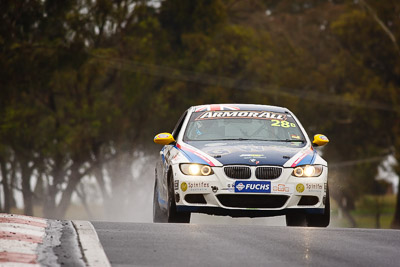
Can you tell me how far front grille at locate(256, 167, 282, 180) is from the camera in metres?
10.9

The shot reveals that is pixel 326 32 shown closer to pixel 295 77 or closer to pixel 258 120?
pixel 295 77

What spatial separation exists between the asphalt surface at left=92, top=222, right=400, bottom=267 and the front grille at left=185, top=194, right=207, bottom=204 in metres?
0.72

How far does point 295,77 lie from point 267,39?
2.10 metres

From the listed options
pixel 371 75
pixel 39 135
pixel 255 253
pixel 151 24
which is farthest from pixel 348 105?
pixel 255 253

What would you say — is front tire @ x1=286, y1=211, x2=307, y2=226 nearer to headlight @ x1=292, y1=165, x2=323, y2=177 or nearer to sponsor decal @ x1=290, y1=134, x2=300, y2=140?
headlight @ x1=292, y1=165, x2=323, y2=177

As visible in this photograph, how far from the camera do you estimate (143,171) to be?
4544 centimetres

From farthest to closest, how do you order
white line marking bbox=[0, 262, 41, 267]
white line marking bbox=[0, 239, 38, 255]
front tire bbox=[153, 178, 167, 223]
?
front tire bbox=[153, 178, 167, 223], white line marking bbox=[0, 239, 38, 255], white line marking bbox=[0, 262, 41, 267]

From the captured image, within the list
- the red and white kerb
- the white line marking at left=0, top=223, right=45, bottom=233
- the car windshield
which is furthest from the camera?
the car windshield

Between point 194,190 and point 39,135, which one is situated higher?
point 194,190

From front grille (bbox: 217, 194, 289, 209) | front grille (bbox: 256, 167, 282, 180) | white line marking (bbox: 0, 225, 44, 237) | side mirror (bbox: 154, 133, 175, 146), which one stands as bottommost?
front grille (bbox: 217, 194, 289, 209)

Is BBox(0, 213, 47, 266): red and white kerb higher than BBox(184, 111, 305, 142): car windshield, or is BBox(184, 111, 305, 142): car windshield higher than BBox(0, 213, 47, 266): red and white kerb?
BBox(0, 213, 47, 266): red and white kerb

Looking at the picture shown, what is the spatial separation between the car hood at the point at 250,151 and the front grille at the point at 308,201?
473 mm

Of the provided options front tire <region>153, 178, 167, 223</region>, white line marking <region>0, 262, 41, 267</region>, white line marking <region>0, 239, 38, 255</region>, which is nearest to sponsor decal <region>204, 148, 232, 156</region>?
front tire <region>153, 178, 167, 223</region>

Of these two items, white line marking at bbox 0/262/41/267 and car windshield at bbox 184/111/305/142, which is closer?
white line marking at bbox 0/262/41/267
